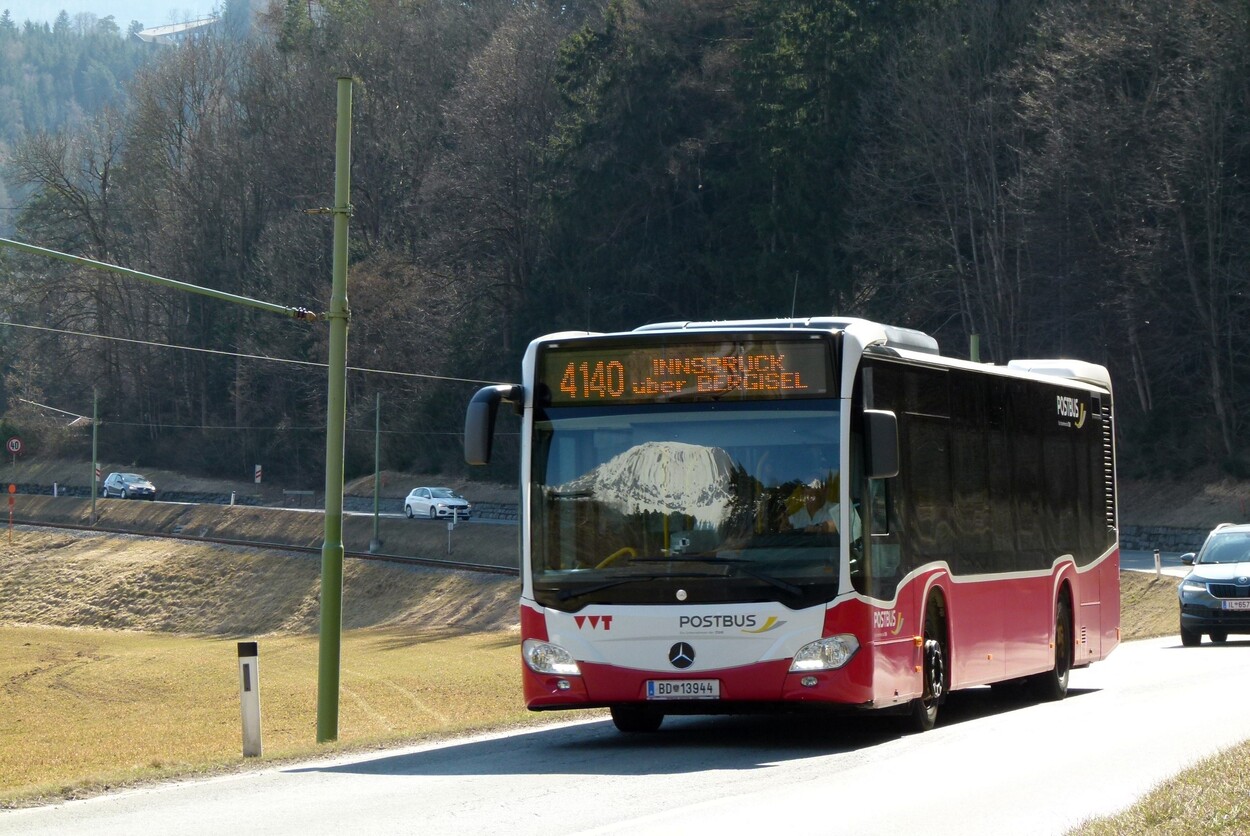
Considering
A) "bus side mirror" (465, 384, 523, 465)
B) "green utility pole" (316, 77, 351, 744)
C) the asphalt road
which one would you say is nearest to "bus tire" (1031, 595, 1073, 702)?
the asphalt road

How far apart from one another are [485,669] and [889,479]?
78.1 feet

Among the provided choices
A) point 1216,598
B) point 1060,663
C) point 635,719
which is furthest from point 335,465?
point 1216,598

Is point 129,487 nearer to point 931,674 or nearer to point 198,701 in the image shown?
point 198,701

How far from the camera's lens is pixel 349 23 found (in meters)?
99.8

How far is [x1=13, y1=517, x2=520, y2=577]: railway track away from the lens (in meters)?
58.7

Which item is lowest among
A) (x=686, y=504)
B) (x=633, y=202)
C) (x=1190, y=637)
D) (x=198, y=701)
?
(x=198, y=701)

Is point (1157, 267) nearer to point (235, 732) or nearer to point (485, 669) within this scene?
point (485, 669)

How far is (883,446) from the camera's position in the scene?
1282cm

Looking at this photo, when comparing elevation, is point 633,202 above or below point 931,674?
above

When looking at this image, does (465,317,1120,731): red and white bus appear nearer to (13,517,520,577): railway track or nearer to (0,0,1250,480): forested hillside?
(13,517,520,577): railway track

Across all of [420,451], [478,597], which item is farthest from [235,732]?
[420,451]

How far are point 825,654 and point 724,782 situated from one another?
1.81 metres

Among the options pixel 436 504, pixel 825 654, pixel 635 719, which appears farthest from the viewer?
pixel 436 504

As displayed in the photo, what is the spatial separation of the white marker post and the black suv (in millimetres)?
15903
